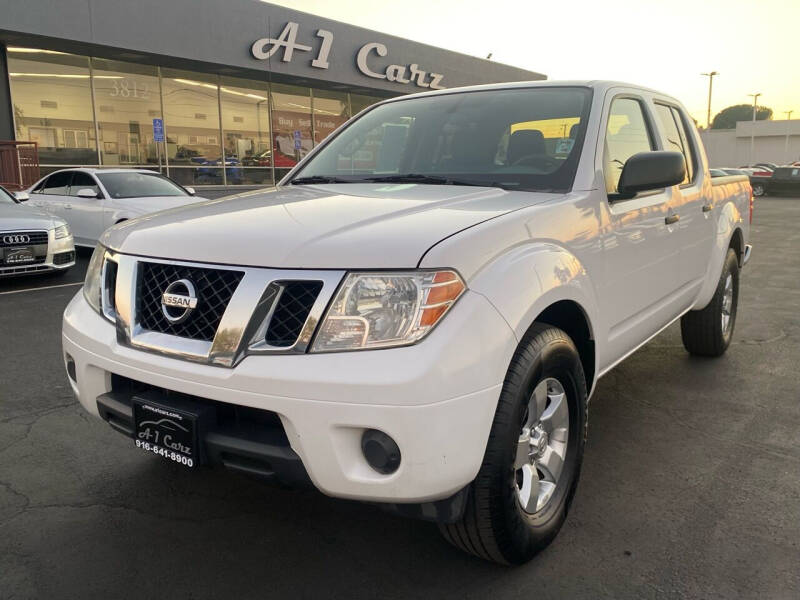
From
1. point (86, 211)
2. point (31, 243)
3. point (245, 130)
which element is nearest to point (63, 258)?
point (31, 243)

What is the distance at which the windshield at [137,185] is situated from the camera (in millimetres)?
10508

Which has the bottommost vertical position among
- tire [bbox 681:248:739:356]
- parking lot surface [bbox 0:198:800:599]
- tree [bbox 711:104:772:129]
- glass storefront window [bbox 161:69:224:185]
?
parking lot surface [bbox 0:198:800:599]

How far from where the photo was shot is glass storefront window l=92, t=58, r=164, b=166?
677 inches

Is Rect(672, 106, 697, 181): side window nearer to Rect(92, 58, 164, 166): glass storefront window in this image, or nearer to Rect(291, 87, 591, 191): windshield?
Rect(291, 87, 591, 191): windshield

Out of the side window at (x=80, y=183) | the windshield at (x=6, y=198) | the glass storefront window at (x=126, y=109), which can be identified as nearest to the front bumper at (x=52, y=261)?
the windshield at (x=6, y=198)

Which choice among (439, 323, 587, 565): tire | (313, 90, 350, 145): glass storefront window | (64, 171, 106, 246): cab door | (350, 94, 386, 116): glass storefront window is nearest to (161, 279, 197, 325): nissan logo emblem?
(439, 323, 587, 565): tire

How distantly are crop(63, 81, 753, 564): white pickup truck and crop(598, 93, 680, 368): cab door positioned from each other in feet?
0.06

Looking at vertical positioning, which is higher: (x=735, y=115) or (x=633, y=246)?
(x=735, y=115)

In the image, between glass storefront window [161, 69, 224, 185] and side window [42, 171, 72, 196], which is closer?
side window [42, 171, 72, 196]

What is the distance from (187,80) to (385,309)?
740 inches

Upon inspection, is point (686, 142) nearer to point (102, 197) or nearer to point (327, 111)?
point (102, 197)

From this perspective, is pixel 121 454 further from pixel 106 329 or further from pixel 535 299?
pixel 535 299

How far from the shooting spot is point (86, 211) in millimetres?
10359

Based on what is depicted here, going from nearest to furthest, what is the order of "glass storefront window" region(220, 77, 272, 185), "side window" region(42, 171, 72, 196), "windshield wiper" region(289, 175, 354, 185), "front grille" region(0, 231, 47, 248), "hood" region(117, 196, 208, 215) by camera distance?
"windshield wiper" region(289, 175, 354, 185) → "front grille" region(0, 231, 47, 248) → "hood" region(117, 196, 208, 215) → "side window" region(42, 171, 72, 196) → "glass storefront window" region(220, 77, 272, 185)
